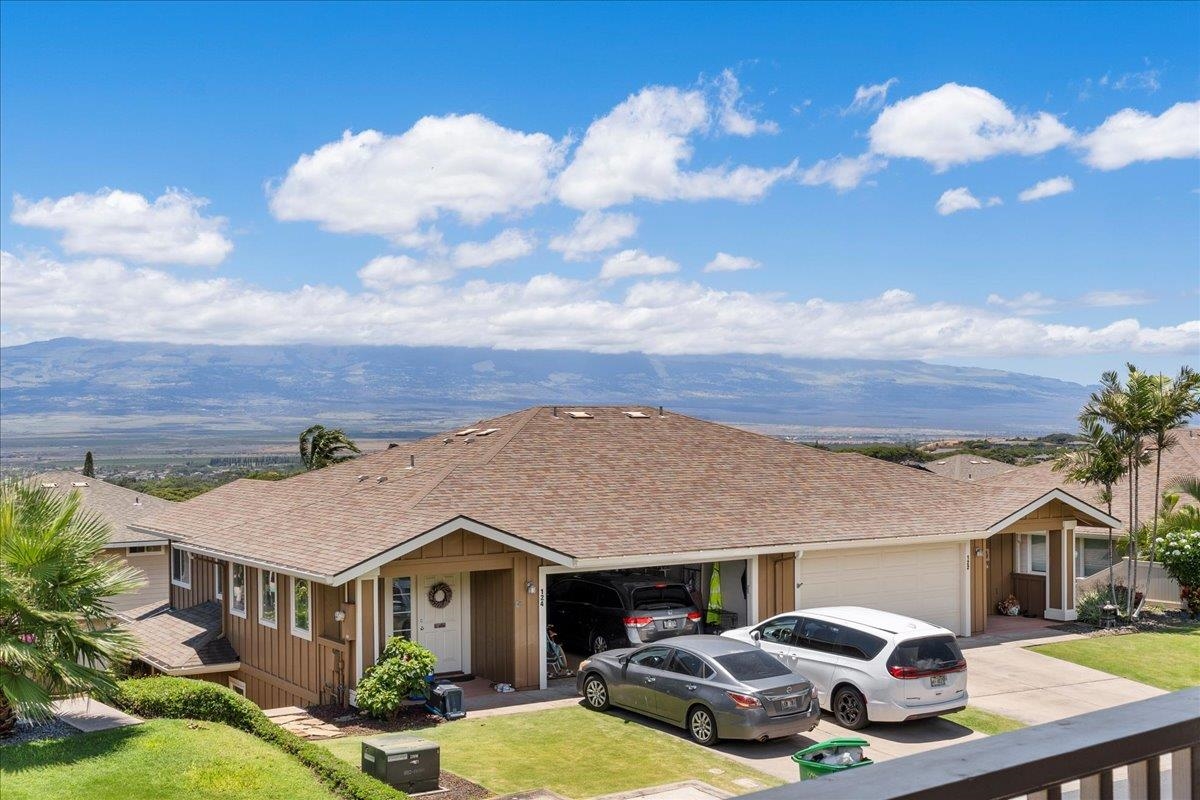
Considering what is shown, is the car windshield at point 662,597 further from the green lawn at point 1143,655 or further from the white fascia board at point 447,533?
the green lawn at point 1143,655

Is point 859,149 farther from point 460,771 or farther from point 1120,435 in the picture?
point 460,771

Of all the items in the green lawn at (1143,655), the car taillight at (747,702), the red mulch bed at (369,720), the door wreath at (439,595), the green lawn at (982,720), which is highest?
the door wreath at (439,595)

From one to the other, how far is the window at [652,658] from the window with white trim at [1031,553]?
680 inches

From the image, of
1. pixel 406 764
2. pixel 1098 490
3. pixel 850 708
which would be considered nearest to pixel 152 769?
pixel 406 764

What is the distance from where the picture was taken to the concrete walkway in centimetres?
1516

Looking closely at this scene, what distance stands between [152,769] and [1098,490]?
108ft

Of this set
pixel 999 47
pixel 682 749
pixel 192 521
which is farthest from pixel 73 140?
pixel 999 47

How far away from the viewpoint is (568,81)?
23922mm

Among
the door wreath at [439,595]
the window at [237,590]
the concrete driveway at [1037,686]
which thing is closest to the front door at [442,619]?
the door wreath at [439,595]

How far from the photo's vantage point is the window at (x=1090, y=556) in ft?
116

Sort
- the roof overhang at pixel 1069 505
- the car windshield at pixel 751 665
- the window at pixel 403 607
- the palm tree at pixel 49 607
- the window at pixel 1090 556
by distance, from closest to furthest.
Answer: the palm tree at pixel 49 607 → the car windshield at pixel 751 665 → the window at pixel 403 607 → the roof overhang at pixel 1069 505 → the window at pixel 1090 556

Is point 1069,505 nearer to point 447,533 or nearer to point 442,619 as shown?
point 442,619

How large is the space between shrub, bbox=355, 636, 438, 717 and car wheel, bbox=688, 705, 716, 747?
509 centimetres

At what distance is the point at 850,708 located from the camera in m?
18.6
